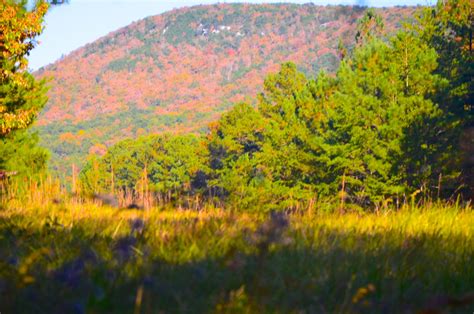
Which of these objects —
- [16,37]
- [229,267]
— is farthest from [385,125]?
[229,267]

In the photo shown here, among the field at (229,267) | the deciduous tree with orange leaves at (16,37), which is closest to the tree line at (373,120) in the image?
the deciduous tree with orange leaves at (16,37)

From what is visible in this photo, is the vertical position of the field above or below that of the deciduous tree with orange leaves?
below

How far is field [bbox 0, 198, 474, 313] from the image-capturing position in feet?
5.68

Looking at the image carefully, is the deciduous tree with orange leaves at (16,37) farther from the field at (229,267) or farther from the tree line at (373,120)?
the field at (229,267)

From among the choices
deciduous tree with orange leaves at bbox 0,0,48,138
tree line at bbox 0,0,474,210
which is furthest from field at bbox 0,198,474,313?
tree line at bbox 0,0,474,210

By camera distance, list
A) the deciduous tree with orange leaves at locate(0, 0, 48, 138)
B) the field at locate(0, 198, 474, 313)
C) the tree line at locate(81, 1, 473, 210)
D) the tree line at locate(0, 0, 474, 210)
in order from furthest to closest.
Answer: the tree line at locate(81, 1, 473, 210) < the tree line at locate(0, 0, 474, 210) < the deciduous tree with orange leaves at locate(0, 0, 48, 138) < the field at locate(0, 198, 474, 313)

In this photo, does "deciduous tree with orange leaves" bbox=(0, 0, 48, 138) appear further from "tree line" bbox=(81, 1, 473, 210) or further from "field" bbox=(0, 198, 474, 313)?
"field" bbox=(0, 198, 474, 313)

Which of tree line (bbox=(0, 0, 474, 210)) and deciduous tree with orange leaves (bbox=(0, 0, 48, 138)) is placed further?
tree line (bbox=(0, 0, 474, 210))

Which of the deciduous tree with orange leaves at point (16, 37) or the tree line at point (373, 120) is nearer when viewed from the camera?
the deciduous tree with orange leaves at point (16, 37)

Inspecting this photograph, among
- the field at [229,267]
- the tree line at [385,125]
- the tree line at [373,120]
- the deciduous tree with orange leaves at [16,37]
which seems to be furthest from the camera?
the tree line at [385,125]

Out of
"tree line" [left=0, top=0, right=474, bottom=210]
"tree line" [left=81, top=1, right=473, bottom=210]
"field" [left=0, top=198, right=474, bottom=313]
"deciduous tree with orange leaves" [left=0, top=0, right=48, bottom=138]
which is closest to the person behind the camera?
"field" [left=0, top=198, right=474, bottom=313]

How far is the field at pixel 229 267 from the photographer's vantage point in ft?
5.68

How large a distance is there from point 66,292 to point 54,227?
166 centimetres

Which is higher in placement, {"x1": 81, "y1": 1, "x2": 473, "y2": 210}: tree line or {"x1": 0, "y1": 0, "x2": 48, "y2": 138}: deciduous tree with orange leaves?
{"x1": 0, "y1": 0, "x2": 48, "y2": 138}: deciduous tree with orange leaves
